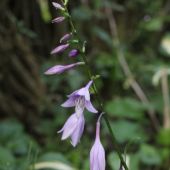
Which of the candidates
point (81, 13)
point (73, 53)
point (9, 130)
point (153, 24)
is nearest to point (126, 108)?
point (81, 13)

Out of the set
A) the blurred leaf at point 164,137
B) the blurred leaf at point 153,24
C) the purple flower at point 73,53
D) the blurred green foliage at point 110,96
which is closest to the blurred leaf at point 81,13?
the blurred green foliage at point 110,96

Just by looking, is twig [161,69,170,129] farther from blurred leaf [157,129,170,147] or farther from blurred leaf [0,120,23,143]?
blurred leaf [0,120,23,143]

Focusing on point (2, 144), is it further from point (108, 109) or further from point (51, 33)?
point (51, 33)

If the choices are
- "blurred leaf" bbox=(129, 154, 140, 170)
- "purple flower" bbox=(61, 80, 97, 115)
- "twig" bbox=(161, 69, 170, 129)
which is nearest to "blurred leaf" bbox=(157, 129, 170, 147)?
"twig" bbox=(161, 69, 170, 129)

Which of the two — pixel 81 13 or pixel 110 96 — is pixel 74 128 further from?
pixel 110 96

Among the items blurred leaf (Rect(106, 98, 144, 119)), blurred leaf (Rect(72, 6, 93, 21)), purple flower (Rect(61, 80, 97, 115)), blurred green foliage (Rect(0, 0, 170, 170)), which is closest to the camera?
purple flower (Rect(61, 80, 97, 115))

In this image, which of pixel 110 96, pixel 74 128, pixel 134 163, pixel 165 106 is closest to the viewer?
pixel 74 128

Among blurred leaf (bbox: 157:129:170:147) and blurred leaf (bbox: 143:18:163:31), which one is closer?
blurred leaf (bbox: 157:129:170:147)

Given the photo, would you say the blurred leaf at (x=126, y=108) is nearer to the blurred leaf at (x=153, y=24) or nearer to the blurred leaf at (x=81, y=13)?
the blurred leaf at (x=81, y=13)
